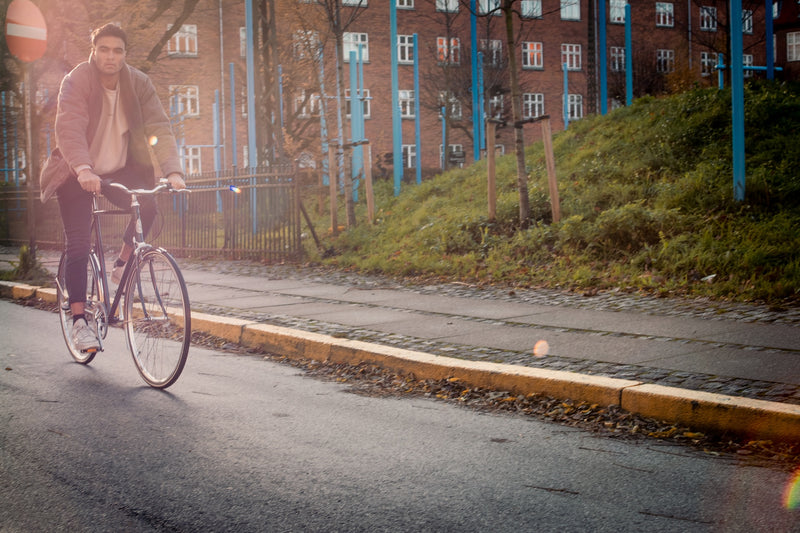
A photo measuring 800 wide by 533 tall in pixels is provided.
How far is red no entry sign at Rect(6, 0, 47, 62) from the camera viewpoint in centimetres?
1347

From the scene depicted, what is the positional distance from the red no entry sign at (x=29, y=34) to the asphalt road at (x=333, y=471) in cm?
1007

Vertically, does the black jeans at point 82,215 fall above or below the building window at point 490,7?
below

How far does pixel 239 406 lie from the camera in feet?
15.6

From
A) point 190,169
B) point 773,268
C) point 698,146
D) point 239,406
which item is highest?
point 190,169

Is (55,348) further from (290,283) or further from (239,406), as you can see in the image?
(290,283)

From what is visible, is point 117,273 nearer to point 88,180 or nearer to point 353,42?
point 88,180

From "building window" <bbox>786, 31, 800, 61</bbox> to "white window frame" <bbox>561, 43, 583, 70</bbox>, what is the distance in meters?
18.0

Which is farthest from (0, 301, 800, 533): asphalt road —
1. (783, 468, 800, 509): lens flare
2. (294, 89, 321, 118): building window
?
(294, 89, 321, 118): building window

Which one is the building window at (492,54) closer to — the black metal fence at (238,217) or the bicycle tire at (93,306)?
the black metal fence at (238,217)

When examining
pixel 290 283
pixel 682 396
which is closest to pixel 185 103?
pixel 290 283

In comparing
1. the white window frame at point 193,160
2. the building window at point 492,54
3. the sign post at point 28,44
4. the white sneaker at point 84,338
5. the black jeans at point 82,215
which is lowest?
the white sneaker at point 84,338

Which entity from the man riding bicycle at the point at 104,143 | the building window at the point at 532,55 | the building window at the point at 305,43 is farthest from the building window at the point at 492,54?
the man riding bicycle at the point at 104,143

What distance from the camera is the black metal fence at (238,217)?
13.8 meters

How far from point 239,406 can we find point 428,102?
121ft
